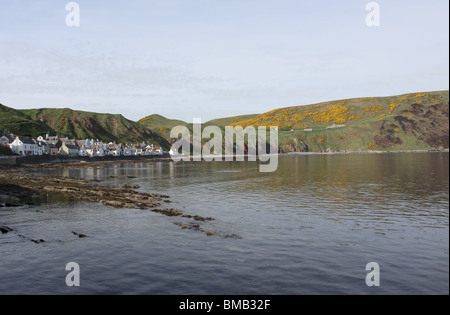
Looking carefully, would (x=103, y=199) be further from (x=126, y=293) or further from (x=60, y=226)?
(x=126, y=293)

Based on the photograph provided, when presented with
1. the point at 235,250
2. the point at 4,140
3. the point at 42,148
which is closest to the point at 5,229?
the point at 235,250

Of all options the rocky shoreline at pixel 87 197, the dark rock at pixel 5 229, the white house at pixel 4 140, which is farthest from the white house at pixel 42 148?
the dark rock at pixel 5 229

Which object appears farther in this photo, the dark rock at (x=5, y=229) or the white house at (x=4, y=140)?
the white house at (x=4, y=140)

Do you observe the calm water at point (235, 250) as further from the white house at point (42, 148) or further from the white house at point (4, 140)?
the white house at point (42, 148)

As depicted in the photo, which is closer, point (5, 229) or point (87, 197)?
point (5, 229)

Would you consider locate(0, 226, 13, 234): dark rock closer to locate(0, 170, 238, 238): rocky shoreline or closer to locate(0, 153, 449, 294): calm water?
locate(0, 153, 449, 294): calm water

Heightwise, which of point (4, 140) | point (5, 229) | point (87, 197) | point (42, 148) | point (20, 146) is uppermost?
point (4, 140)

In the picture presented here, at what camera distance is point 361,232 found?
105ft

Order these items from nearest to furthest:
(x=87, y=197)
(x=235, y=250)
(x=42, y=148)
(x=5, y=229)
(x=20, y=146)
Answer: (x=235, y=250) → (x=5, y=229) → (x=87, y=197) → (x=20, y=146) → (x=42, y=148)

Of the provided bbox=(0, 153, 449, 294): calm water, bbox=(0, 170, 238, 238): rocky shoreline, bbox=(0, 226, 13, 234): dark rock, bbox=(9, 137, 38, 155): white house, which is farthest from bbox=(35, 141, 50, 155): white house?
bbox=(0, 226, 13, 234): dark rock

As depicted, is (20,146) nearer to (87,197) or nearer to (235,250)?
(87,197)

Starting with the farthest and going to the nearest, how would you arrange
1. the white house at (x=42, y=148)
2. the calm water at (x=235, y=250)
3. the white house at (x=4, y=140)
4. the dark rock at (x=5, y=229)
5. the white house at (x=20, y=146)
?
the white house at (x=42, y=148) < the white house at (x=4, y=140) < the white house at (x=20, y=146) < the dark rock at (x=5, y=229) < the calm water at (x=235, y=250)
